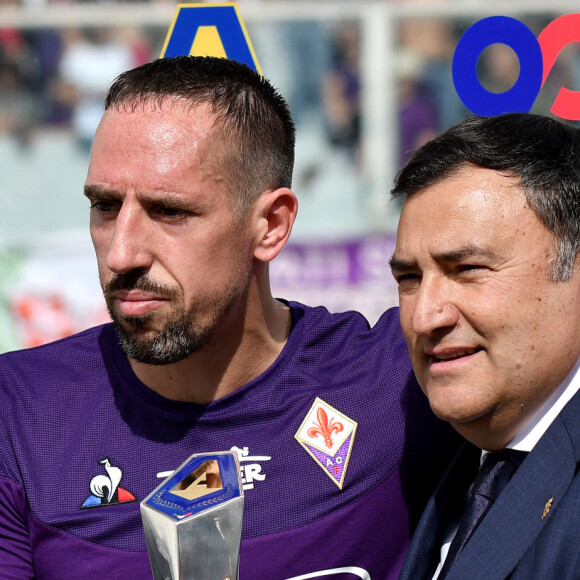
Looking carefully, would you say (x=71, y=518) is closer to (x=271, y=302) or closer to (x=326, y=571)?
(x=326, y=571)

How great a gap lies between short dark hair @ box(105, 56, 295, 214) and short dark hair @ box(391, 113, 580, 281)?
566 millimetres

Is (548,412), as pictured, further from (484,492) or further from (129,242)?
(129,242)

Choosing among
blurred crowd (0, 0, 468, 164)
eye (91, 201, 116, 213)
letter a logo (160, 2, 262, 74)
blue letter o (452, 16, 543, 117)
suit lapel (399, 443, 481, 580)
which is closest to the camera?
suit lapel (399, 443, 481, 580)

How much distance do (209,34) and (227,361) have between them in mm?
1155

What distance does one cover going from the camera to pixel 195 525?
1.76m

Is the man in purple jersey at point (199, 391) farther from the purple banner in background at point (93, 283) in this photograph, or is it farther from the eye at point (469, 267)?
the purple banner in background at point (93, 283)

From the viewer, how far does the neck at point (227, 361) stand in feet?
9.39

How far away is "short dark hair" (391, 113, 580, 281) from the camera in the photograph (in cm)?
223

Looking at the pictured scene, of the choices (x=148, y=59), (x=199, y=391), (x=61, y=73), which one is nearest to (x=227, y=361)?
(x=199, y=391)

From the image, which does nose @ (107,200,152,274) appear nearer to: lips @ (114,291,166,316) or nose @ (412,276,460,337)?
lips @ (114,291,166,316)

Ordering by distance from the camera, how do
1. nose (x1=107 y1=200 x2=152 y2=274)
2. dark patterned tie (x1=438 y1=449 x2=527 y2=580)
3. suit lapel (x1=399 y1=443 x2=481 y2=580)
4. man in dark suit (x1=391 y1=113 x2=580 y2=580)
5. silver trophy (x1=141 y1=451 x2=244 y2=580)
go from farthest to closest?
nose (x1=107 y1=200 x2=152 y2=274) → suit lapel (x1=399 y1=443 x2=481 y2=580) → dark patterned tie (x1=438 y1=449 x2=527 y2=580) → man in dark suit (x1=391 y1=113 x2=580 y2=580) → silver trophy (x1=141 y1=451 x2=244 y2=580)

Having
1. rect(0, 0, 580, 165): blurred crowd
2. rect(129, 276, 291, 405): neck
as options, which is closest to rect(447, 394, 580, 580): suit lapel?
rect(129, 276, 291, 405): neck

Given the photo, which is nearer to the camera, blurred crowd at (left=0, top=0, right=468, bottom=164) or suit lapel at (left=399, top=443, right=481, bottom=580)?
suit lapel at (left=399, top=443, right=481, bottom=580)

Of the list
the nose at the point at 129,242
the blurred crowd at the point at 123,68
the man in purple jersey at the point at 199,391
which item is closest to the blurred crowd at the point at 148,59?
the blurred crowd at the point at 123,68
